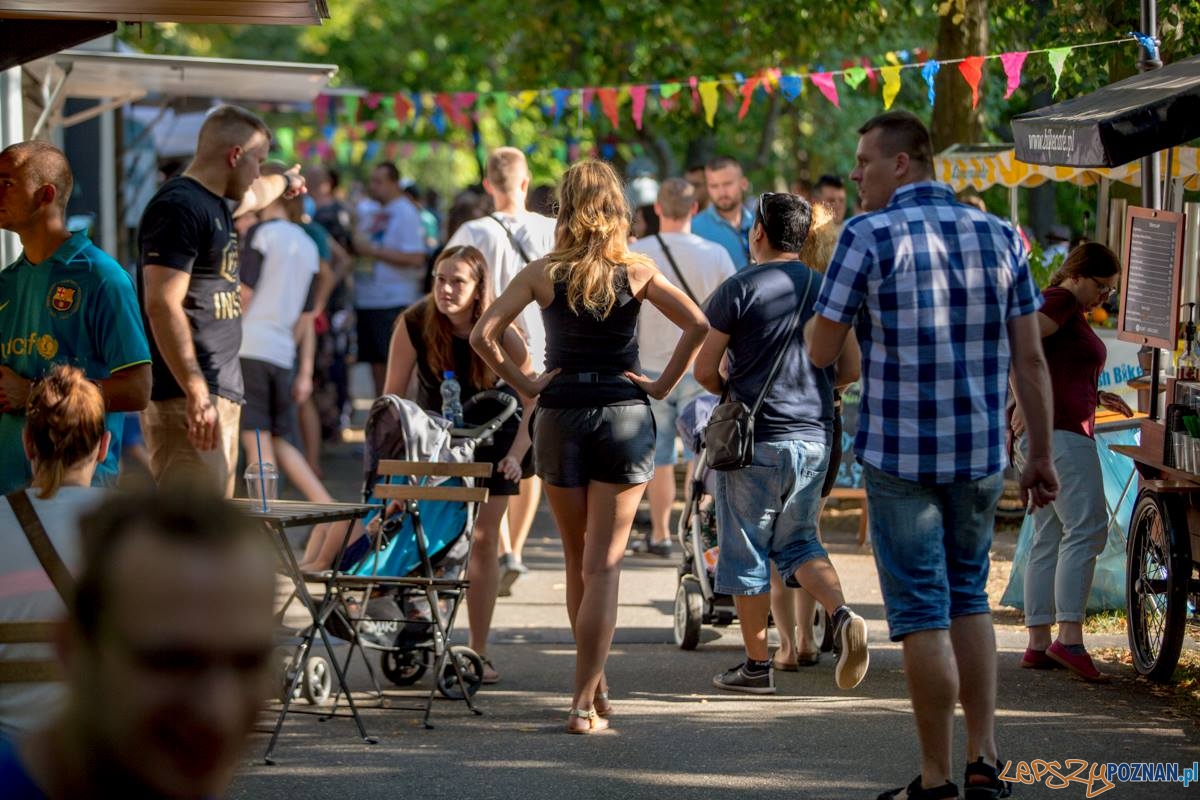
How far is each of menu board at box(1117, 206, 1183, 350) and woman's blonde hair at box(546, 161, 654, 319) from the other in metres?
2.56

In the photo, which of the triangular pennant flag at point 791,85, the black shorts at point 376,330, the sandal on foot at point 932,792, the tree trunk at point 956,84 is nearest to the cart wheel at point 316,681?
the sandal on foot at point 932,792

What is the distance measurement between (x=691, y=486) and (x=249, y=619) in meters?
6.33

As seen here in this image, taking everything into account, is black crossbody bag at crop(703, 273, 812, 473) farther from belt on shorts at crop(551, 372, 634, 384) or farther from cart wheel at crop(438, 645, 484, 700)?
cart wheel at crop(438, 645, 484, 700)

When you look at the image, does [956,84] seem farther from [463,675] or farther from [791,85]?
[463,675]

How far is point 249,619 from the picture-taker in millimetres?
1239

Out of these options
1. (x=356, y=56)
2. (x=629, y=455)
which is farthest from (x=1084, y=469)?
(x=356, y=56)

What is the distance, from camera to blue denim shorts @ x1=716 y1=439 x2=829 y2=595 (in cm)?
655

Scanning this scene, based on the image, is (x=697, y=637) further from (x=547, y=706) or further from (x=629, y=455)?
(x=629, y=455)

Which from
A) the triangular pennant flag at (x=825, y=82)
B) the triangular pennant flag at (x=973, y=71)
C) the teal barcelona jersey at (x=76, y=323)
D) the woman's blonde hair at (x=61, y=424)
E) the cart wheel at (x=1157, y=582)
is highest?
the triangular pennant flag at (x=825, y=82)

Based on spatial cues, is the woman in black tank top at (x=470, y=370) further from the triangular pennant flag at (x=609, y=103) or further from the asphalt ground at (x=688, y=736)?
the triangular pennant flag at (x=609, y=103)

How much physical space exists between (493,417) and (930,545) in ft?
8.77

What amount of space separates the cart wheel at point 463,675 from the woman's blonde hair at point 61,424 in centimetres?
295

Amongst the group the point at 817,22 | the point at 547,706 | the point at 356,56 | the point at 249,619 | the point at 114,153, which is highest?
the point at 356,56

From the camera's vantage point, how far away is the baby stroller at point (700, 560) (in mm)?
7465
